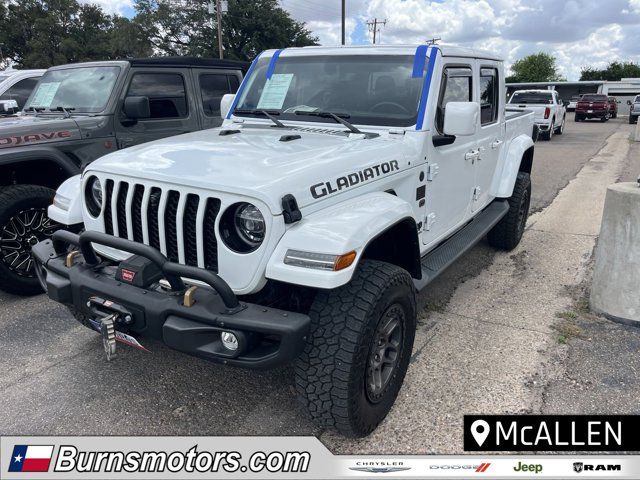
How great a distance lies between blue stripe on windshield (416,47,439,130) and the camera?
10.5ft

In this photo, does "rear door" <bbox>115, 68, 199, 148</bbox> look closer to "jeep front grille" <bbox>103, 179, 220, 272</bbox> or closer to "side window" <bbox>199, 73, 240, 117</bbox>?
"side window" <bbox>199, 73, 240, 117</bbox>

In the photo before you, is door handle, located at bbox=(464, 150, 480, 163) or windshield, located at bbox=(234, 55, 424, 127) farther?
door handle, located at bbox=(464, 150, 480, 163)

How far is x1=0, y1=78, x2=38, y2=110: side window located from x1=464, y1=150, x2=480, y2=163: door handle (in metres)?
6.38

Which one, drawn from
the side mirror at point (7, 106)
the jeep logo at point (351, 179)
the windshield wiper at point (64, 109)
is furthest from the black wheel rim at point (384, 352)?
the side mirror at point (7, 106)

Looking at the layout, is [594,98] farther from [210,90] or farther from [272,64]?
[272,64]

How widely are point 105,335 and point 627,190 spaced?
358 cm

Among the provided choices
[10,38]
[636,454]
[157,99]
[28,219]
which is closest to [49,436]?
[28,219]

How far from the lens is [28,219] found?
427 cm

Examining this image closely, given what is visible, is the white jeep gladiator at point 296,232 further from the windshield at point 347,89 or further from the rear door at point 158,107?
the rear door at point 158,107

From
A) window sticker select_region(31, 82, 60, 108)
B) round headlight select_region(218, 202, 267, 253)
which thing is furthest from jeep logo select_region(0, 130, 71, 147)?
round headlight select_region(218, 202, 267, 253)

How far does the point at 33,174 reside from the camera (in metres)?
4.63

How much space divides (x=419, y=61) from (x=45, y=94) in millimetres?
4178

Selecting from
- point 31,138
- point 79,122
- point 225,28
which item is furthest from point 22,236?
point 225,28

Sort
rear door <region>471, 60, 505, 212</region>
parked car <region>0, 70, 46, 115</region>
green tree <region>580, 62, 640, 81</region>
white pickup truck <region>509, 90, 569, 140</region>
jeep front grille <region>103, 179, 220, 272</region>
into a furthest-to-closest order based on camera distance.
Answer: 1. green tree <region>580, 62, 640, 81</region>
2. white pickup truck <region>509, 90, 569, 140</region>
3. parked car <region>0, 70, 46, 115</region>
4. rear door <region>471, 60, 505, 212</region>
5. jeep front grille <region>103, 179, 220, 272</region>
